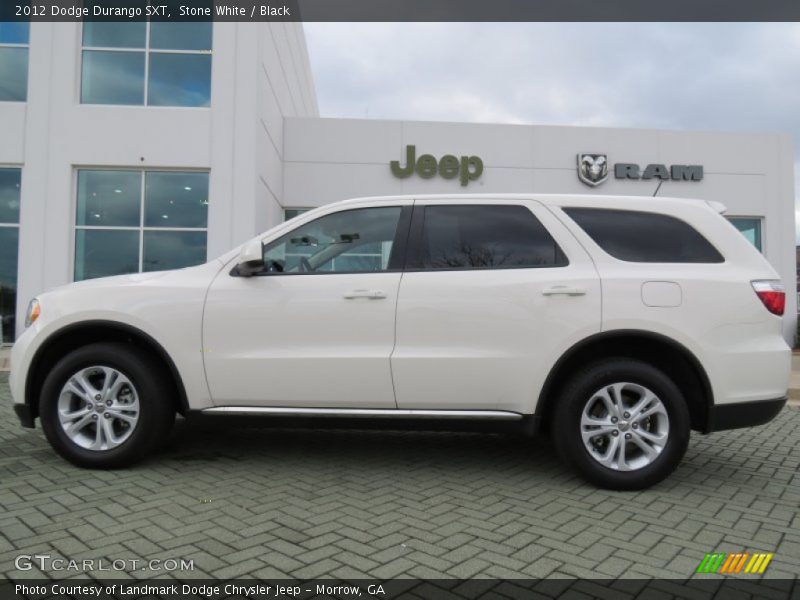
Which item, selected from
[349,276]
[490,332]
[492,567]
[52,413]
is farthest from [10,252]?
[492,567]

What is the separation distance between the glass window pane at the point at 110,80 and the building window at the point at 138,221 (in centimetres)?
151

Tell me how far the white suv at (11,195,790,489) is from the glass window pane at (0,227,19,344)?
10025 mm

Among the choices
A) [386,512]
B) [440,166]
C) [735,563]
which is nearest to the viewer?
[735,563]

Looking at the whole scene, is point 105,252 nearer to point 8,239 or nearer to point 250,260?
point 8,239

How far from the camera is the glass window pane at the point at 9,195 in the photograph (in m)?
12.5

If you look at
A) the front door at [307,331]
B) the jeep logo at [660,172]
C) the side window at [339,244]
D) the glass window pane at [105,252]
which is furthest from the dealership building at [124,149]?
the front door at [307,331]

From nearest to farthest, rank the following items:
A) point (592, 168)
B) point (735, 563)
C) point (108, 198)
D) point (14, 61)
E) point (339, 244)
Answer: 1. point (735, 563)
2. point (339, 244)
3. point (108, 198)
4. point (14, 61)
5. point (592, 168)

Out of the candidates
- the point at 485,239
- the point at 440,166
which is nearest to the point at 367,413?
the point at 485,239

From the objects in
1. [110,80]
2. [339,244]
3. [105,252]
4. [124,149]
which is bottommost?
[339,244]

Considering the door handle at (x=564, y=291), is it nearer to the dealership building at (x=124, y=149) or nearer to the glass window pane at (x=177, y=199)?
the dealership building at (x=124, y=149)

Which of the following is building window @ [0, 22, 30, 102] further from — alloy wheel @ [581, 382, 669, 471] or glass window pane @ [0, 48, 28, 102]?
alloy wheel @ [581, 382, 669, 471]

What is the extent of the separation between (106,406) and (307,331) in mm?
1438

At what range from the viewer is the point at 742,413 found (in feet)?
12.1

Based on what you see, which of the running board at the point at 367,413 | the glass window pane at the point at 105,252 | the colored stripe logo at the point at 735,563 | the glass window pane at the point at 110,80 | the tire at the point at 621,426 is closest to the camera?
the colored stripe logo at the point at 735,563
